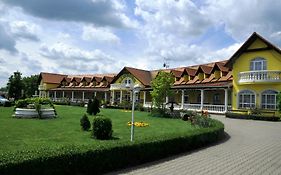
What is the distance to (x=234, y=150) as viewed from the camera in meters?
12.5

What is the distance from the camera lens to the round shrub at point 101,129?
44.3 ft

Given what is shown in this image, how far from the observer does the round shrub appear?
44.3 feet

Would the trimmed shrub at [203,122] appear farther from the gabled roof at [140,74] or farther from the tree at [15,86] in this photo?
the tree at [15,86]

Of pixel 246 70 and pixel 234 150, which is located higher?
pixel 246 70

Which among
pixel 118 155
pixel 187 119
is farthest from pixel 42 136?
pixel 187 119

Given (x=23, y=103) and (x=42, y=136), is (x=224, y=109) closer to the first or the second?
(x=23, y=103)

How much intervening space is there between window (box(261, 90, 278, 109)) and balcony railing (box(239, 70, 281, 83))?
1300 mm

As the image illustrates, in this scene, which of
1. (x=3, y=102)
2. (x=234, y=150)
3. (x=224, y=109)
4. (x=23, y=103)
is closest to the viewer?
(x=234, y=150)

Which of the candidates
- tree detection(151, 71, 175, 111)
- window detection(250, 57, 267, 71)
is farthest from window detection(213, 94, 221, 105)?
tree detection(151, 71, 175, 111)

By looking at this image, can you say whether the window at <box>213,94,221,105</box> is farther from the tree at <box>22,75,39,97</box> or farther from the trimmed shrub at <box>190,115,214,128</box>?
the tree at <box>22,75,39,97</box>

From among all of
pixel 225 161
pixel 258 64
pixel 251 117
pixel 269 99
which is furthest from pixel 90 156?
pixel 258 64

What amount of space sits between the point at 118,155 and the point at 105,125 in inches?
187

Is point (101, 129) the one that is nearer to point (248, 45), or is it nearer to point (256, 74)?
point (256, 74)

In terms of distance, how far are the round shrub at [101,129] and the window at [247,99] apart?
2075 cm
